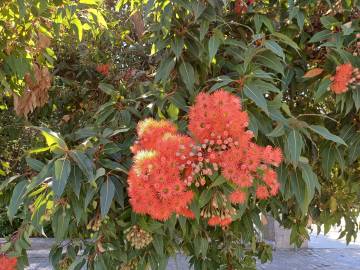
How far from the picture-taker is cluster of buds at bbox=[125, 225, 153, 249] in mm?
1384

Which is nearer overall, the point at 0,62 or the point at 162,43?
the point at 162,43

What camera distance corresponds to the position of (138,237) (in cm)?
138

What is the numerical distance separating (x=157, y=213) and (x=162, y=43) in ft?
2.24

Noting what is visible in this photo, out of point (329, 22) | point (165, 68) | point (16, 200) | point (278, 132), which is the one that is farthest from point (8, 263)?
point (329, 22)

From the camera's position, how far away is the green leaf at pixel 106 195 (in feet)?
3.97

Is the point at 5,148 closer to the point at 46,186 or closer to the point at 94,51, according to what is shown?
the point at 94,51

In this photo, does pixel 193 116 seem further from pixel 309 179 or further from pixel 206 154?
pixel 309 179

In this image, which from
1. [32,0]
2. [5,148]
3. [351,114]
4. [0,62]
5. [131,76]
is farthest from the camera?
[5,148]

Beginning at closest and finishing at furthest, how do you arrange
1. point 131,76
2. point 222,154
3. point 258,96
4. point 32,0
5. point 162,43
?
point 222,154, point 258,96, point 162,43, point 32,0, point 131,76

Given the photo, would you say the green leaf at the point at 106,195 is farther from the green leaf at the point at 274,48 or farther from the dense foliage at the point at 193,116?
the green leaf at the point at 274,48

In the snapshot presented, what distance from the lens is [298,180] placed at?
1397 millimetres

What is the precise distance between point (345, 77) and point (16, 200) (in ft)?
3.72

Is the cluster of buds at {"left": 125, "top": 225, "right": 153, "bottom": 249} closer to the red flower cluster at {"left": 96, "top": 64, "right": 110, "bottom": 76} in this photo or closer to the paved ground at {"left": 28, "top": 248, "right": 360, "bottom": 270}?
the red flower cluster at {"left": 96, "top": 64, "right": 110, "bottom": 76}

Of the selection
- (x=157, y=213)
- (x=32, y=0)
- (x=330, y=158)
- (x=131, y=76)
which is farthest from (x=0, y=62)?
(x=330, y=158)
